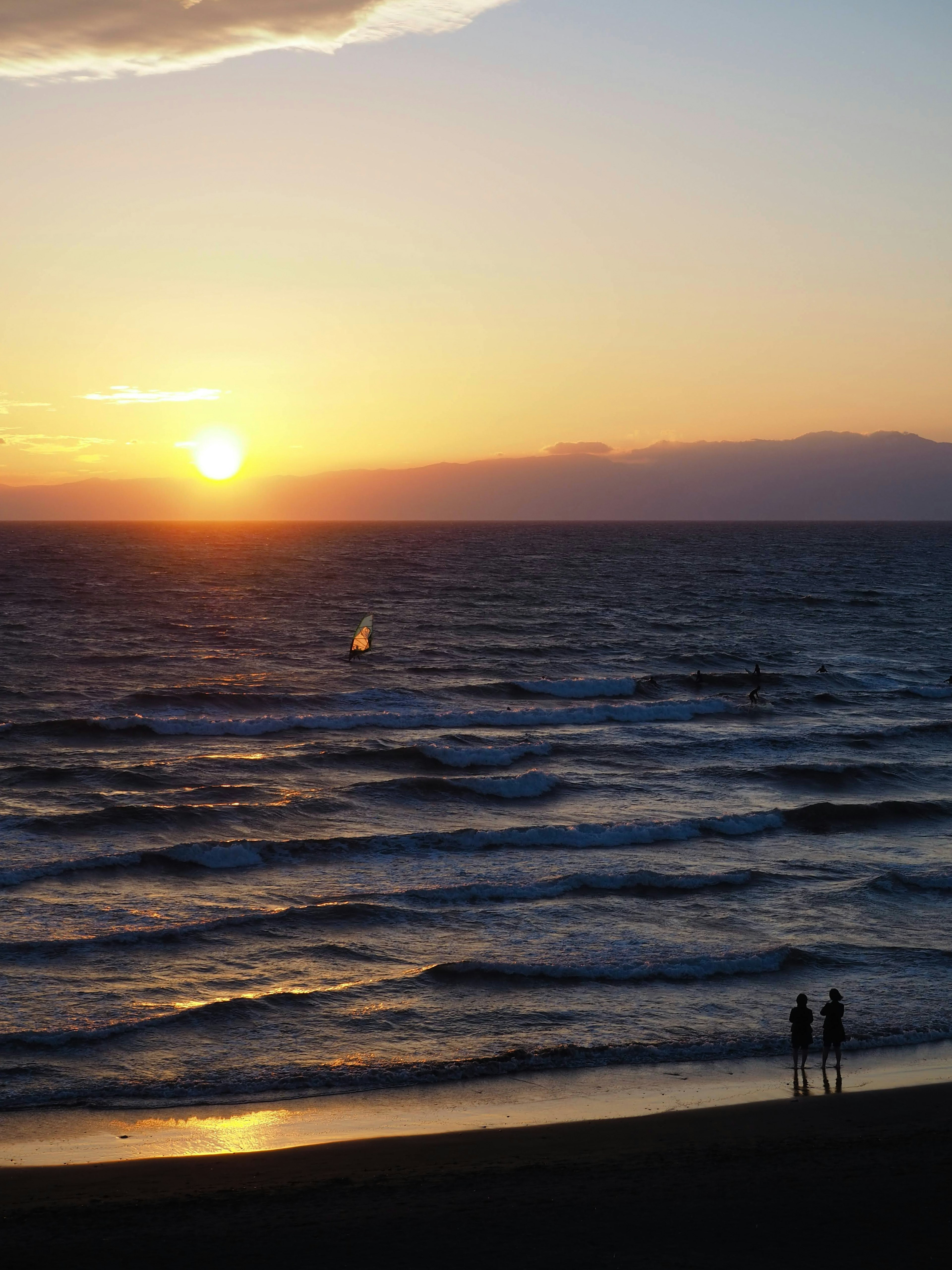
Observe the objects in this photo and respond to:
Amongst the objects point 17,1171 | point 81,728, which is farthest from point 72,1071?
point 81,728

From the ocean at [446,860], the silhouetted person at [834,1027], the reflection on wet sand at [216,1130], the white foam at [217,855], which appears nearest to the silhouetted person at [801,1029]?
the silhouetted person at [834,1027]

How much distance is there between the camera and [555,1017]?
50.8 feet

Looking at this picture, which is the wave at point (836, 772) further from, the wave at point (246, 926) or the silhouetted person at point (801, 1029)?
the silhouetted person at point (801, 1029)

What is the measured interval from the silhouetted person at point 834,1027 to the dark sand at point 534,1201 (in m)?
1.34

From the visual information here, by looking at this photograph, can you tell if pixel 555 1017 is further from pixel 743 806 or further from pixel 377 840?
pixel 743 806

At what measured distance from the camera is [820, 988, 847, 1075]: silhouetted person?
13492mm

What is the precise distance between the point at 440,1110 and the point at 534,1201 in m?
2.71

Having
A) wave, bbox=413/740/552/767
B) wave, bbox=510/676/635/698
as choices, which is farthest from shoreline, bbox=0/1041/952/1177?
wave, bbox=510/676/635/698

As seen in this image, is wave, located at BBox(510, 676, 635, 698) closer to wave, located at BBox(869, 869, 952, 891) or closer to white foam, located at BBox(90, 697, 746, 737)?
white foam, located at BBox(90, 697, 746, 737)

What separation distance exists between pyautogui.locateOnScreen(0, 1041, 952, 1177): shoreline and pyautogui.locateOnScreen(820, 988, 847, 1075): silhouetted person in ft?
1.09

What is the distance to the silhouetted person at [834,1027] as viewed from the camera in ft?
44.3

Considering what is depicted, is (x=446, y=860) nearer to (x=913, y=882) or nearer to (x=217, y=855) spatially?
(x=217, y=855)

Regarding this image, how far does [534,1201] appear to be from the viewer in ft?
33.7

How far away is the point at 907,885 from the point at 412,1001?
1064 cm
